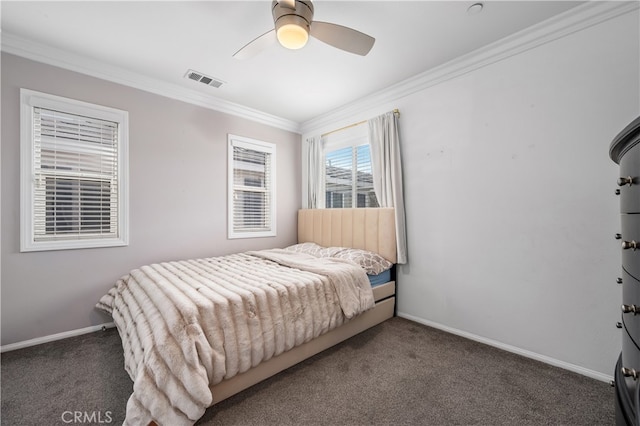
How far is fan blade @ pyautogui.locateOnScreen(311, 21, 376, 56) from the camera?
5.85 ft

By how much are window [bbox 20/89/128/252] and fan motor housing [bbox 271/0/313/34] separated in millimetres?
2175

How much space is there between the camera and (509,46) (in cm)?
230

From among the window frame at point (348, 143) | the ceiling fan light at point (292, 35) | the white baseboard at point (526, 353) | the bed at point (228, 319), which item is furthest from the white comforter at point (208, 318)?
the ceiling fan light at point (292, 35)

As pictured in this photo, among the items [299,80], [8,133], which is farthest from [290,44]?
[8,133]

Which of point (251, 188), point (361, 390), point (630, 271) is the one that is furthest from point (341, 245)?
point (630, 271)

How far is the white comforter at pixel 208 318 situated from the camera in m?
1.32

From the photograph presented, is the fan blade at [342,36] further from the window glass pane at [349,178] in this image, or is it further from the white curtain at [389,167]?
the window glass pane at [349,178]

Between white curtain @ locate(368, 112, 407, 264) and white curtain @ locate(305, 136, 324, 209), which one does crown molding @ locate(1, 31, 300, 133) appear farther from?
white curtain @ locate(368, 112, 407, 264)

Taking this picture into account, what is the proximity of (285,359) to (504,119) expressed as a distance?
2731 mm

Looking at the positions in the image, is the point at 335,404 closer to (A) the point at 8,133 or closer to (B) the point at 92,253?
(B) the point at 92,253

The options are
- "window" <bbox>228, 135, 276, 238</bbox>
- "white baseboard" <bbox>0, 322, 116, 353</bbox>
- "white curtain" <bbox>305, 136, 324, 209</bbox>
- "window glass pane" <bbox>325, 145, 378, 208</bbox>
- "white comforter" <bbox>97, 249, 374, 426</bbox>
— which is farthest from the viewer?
"white curtain" <bbox>305, 136, 324, 209</bbox>

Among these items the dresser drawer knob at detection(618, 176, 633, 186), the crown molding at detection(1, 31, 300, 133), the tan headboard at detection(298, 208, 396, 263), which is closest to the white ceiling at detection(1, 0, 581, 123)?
the crown molding at detection(1, 31, 300, 133)

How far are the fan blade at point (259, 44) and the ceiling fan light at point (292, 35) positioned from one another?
0.64 ft

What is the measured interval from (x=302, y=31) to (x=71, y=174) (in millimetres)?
2624
